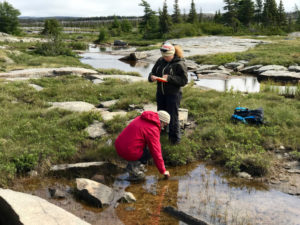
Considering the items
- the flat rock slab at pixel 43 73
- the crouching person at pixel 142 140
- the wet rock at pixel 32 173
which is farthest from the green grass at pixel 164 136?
the flat rock slab at pixel 43 73

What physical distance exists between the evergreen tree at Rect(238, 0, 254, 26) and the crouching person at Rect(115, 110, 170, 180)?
70396 millimetres

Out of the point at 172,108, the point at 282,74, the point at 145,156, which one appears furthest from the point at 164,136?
the point at 282,74

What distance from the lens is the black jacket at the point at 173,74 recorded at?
6426 millimetres

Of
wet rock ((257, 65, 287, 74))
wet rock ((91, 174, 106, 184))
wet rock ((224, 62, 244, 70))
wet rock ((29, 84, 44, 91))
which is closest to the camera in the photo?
wet rock ((91, 174, 106, 184))

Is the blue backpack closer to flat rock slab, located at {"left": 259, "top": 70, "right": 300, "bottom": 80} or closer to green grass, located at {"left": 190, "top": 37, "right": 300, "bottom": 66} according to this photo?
flat rock slab, located at {"left": 259, "top": 70, "right": 300, "bottom": 80}

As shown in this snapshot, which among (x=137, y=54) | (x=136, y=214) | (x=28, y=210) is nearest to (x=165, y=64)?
(x=136, y=214)

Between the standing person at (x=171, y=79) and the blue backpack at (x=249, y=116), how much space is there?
7.01ft

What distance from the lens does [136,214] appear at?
4.70 metres

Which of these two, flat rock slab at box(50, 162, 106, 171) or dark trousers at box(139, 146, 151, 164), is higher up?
dark trousers at box(139, 146, 151, 164)

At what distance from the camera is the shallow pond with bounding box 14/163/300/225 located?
457 cm

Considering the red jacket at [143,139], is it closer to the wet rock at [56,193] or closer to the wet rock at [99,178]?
the wet rock at [99,178]

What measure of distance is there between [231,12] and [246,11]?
4699 mm

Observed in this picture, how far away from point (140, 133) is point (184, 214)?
1.60 m

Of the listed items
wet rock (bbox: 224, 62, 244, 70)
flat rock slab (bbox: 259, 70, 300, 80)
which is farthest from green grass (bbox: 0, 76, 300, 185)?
wet rock (bbox: 224, 62, 244, 70)
